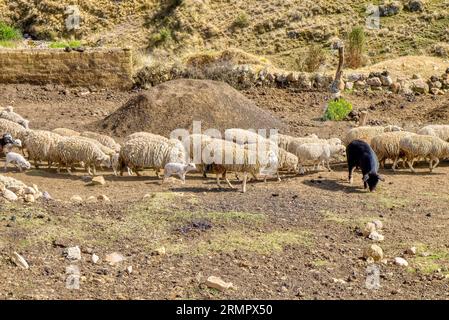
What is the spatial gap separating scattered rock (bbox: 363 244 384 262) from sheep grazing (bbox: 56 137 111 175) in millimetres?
5585

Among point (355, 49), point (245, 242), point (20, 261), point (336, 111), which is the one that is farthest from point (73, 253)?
point (355, 49)

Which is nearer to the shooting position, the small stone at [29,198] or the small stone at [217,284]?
the small stone at [217,284]

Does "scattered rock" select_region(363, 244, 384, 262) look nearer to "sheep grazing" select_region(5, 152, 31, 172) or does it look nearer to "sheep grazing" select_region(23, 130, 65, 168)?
"sheep grazing" select_region(23, 130, 65, 168)

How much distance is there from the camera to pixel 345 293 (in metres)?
7.18

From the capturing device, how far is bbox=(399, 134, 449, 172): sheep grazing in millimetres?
12609

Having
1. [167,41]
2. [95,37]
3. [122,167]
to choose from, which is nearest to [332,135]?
[122,167]

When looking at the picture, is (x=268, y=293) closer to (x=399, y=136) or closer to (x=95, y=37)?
(x=399, y=136)

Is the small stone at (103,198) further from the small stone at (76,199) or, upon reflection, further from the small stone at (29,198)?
the small stone at (29,198)

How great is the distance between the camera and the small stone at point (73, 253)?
25.2 ft

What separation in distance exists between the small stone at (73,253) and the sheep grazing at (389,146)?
6.74m

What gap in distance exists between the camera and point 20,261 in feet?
24.2

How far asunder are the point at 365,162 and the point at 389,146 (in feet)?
5.38

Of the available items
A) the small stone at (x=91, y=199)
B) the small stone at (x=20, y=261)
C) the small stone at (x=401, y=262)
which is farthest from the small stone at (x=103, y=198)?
the small stone at (x=401, y=262)
